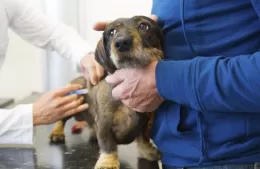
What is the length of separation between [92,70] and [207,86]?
0.63 meters

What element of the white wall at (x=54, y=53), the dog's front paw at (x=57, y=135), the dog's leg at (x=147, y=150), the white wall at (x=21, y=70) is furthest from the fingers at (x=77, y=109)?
the white wall at (x=21, y=70)

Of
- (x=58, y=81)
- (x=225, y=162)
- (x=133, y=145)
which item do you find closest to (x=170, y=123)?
(x=225, y=162)

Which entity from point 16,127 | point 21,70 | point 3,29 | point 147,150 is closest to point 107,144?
point 147,150

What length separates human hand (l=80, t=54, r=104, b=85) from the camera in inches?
47.2

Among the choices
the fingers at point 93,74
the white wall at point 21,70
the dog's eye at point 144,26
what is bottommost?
the white wall at point 21,70

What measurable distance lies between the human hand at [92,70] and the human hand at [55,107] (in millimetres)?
106

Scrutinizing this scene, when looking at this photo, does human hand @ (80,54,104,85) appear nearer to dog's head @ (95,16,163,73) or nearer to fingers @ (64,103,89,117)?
fingers @ (64,103,89,117)

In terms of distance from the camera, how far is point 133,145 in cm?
129

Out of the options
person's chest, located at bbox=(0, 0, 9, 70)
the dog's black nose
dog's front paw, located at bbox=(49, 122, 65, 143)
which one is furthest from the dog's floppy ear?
person's chest, located at bbox=(0, 0, 9, 70)

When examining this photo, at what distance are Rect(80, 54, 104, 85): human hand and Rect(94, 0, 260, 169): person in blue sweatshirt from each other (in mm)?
351

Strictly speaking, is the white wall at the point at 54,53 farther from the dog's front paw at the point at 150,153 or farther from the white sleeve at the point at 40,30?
the dog's front paw at the point at 150,153

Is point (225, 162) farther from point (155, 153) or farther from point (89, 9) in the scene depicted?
point (89, 9)

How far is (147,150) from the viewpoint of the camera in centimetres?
113

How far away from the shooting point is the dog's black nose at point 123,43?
2.77ft
